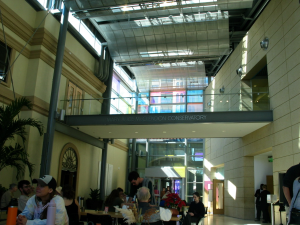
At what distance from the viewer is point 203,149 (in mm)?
22719

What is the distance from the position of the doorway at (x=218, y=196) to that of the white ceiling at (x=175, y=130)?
189 inches

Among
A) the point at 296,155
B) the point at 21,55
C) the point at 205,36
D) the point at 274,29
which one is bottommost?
the point at 296,155

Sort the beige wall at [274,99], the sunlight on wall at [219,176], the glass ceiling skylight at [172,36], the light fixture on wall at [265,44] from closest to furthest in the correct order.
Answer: the beige wall at [274,99], the light fixture on wall at [265,44], the glass ceiling skylight at [172,36], the sunlight on wall at [219,176]

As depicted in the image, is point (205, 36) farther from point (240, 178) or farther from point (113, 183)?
point (113, 183)

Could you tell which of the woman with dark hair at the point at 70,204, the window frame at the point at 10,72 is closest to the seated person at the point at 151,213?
the woman with dark hair at the point at 70,204

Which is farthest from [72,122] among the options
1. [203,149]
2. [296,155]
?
[203,149]

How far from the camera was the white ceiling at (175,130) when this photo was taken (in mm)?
12766

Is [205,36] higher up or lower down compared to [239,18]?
lower down

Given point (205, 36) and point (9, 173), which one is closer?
point (9, 173)

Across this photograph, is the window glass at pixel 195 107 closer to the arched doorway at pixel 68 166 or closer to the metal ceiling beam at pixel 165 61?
the metal ceiling beam at pixel 165 61

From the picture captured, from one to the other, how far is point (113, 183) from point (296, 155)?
12.4m

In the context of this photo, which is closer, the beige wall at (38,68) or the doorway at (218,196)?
the beige wall at (38,68)

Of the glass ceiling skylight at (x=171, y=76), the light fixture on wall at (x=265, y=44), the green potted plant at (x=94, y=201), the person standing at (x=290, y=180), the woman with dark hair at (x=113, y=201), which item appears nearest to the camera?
the person standing at (x=290, y=180)

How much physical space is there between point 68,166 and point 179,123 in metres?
5.66
